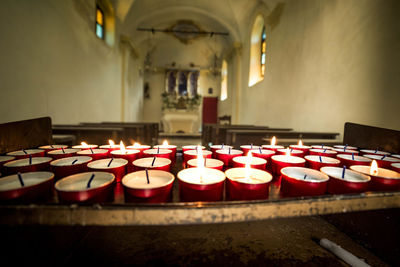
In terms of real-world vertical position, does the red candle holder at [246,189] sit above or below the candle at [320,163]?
below

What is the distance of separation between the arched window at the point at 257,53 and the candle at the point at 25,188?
6.42 m

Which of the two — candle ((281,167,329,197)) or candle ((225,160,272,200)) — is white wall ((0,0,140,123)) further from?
candle ((281,167,329,197))

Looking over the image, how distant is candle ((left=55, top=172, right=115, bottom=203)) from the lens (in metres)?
0.54

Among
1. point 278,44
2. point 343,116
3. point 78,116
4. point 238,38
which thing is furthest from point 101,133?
point 238,38

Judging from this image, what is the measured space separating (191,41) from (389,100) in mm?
10805

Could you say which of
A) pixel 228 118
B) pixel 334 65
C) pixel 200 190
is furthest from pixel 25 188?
pixel 228 118

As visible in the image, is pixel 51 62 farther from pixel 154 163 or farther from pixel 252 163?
pixel 252 163

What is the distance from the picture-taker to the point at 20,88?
270 cm

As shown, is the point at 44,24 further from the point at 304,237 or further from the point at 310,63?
the point at 310,63

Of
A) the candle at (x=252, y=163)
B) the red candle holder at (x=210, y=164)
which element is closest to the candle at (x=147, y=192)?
the red candle holder at (x=210, y=164)

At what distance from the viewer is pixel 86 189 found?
0.54 meters

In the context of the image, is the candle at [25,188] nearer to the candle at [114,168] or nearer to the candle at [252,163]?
the candle at [114,168]

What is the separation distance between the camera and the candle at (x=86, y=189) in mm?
540

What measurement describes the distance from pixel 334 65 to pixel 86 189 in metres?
3.63
